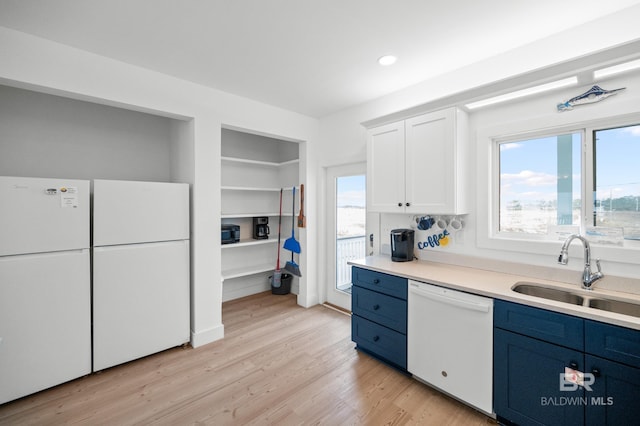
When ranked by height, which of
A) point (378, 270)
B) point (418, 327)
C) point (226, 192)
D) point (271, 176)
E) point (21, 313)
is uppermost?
point (271, 176)

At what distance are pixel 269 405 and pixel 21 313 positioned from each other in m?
1.93

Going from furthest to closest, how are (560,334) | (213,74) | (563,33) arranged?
(213,74)
(563,33)
(560,334)

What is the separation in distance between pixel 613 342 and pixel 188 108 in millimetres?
3548

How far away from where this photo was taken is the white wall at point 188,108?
2016mm

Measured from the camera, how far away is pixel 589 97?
73.2 inches

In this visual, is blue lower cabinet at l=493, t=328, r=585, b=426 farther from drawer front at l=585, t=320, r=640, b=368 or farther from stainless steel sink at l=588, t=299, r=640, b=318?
stainless steel sink at l=588, t=299, r=640, b=318

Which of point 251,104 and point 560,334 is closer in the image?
point 560,334

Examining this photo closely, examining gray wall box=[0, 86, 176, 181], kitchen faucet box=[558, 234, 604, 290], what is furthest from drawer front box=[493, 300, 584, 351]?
gray wall box=[0, 86, 176, 181]

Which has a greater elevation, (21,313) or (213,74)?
(213,74)

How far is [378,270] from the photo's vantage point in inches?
96.1

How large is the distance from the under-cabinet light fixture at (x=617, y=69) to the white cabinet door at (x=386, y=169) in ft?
4.28

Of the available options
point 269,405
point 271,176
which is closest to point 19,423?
point 269,405

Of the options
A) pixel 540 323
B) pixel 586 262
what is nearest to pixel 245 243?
pixel 540 323

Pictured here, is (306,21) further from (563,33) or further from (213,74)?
(563,33)
